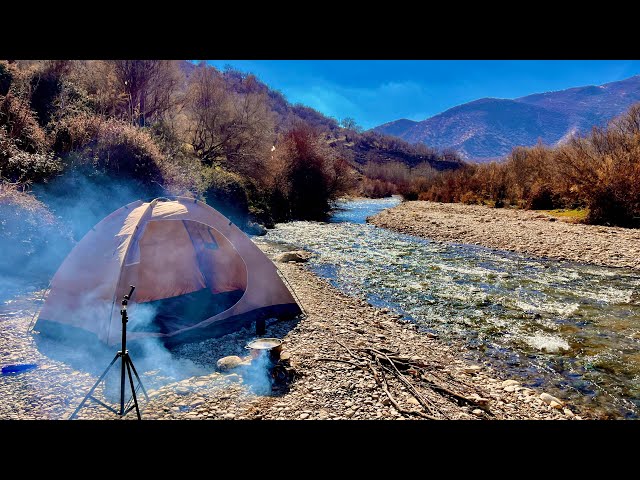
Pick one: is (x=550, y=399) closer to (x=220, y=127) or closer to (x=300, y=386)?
(x=300, y=386)

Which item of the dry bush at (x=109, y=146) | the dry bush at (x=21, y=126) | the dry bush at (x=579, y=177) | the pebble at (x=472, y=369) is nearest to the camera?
the pebble at (x=472, y=369)

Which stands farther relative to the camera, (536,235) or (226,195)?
(226,195)

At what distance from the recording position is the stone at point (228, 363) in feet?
16.3

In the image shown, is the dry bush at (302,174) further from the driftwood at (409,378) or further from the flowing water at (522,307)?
the driftwood at (409,378)

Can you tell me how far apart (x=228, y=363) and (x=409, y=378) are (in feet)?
7.92

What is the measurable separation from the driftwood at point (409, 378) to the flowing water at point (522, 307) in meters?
1.26

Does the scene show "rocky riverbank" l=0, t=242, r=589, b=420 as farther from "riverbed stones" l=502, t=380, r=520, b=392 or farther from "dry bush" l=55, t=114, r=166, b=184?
"dry bush" l=55, t=114, r=166, b=184

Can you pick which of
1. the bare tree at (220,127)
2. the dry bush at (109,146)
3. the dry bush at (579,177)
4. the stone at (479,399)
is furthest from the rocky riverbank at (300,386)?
the bare tree at (220,127)

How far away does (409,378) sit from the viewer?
4.84 m

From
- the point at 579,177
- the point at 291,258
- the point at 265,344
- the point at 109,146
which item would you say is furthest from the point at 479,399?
the point at 579,177

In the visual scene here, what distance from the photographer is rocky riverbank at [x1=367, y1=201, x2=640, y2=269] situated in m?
14.0

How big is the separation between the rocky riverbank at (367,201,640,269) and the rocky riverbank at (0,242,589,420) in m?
11.2
